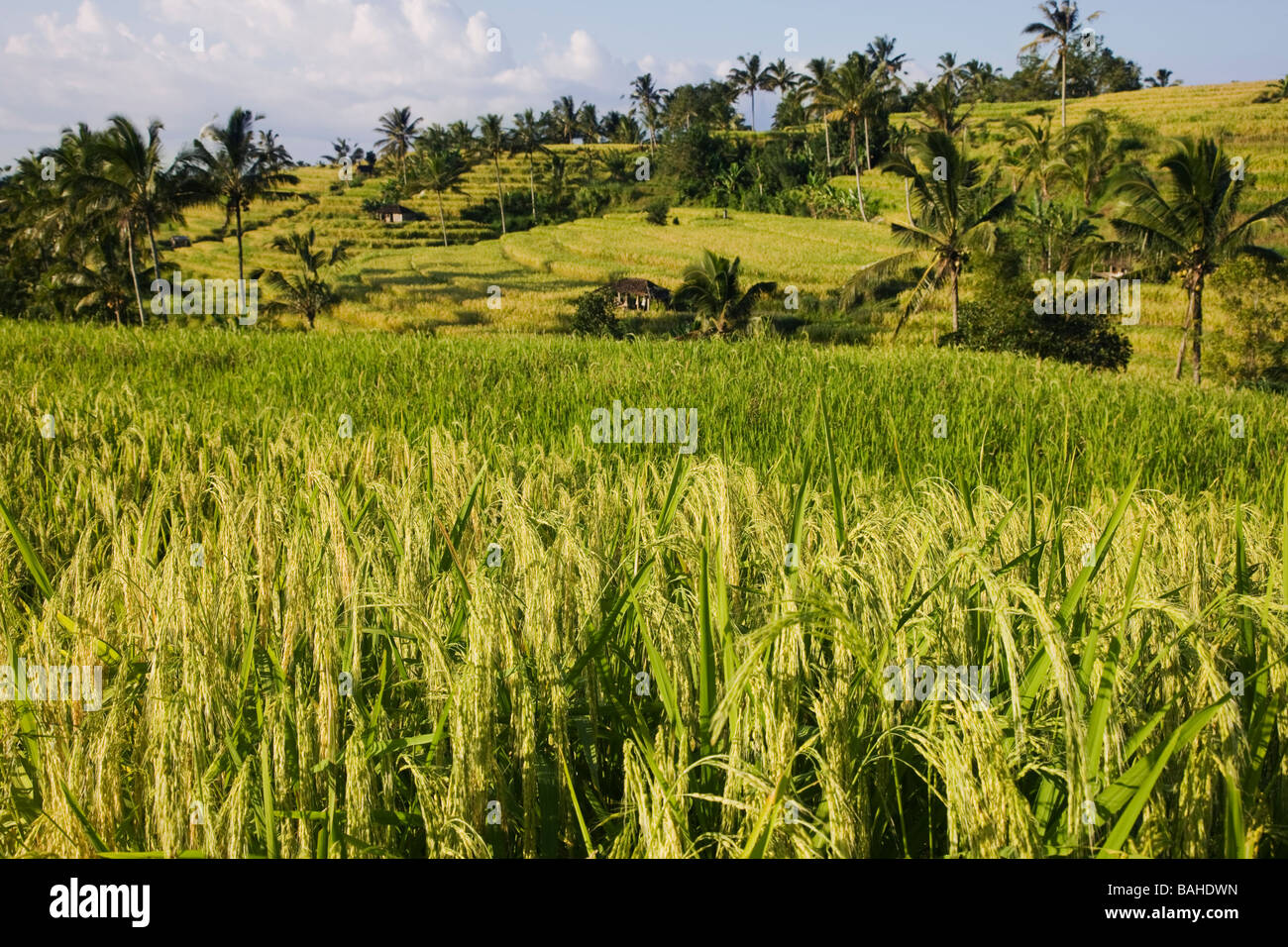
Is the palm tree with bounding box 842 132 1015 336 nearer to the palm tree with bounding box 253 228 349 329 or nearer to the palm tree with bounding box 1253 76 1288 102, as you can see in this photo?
the palm tree with bounding box 253 228 349 329

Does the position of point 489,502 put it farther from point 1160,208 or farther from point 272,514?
point 1160,208

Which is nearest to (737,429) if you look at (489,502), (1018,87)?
(489,502)

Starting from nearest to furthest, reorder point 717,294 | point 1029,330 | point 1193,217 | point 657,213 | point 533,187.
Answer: point 1193,217
point 717,294
point 1029,330
point 657,213
point 533,187

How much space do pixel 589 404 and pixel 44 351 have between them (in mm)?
7151

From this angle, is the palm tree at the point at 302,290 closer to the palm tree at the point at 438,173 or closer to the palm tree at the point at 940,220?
the palm tree at the point at 940,220

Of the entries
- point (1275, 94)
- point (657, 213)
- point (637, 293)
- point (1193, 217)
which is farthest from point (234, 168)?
point (1275, 94)

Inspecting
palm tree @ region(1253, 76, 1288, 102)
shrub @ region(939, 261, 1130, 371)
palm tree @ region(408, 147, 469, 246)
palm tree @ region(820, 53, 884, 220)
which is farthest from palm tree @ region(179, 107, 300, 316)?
palm tree @ region(1253, 76, 1288, 102)

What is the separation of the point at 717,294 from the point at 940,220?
7031 millimetres

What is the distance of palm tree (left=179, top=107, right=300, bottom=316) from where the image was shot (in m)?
29.3

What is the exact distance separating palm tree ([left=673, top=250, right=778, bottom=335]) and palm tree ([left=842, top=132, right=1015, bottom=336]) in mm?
2629

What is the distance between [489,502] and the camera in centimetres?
277

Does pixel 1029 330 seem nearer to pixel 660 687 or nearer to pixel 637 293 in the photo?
pixel 637 293

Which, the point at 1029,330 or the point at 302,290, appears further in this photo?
the point at 302,290

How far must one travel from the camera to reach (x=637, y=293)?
3155 cm
